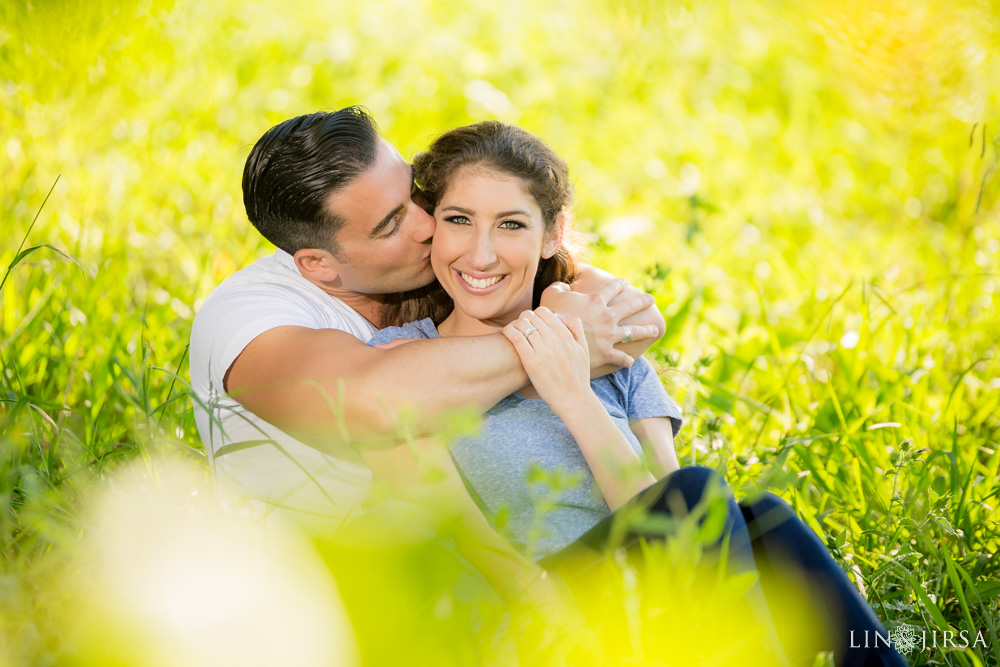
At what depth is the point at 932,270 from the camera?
4.95 meters

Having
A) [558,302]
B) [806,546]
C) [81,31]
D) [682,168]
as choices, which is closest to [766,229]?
[682,168]

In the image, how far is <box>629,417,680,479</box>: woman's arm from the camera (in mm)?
2545

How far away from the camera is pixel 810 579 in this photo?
6.68 ft

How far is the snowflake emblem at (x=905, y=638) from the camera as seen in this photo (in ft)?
7.55

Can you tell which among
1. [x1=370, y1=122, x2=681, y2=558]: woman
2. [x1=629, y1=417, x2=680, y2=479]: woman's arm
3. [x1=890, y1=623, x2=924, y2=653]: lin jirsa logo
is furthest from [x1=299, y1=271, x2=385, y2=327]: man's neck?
[x1=890, y1=623, x2=924, y2=653]: lin jirsa logo

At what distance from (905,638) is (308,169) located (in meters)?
2.18

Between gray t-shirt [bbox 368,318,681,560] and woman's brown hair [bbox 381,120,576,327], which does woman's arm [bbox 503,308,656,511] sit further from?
woman's brown hair [bbox 381,120,576,327]

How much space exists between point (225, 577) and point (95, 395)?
5.28ft

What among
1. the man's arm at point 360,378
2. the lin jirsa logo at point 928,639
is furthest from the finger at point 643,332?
the lin jirsa logo at point 928,639

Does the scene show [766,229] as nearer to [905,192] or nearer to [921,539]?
[905,192]

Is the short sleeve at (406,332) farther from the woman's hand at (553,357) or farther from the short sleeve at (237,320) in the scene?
the woman's hand at (553,357)

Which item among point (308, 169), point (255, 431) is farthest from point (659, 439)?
point (308, 169)

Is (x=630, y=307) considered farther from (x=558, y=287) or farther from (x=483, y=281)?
(x=483, y=281)

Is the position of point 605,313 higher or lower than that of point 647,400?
higher
